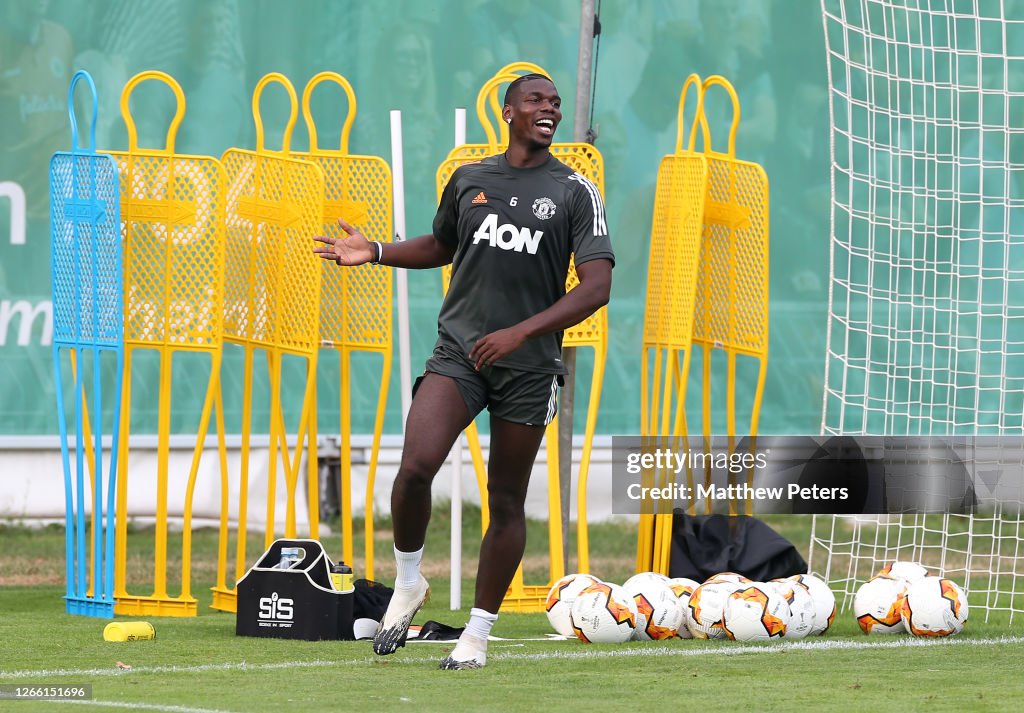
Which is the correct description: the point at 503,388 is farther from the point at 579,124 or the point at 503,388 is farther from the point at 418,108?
the point at 418,108

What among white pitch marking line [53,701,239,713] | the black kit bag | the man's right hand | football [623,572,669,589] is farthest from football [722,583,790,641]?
white pitch marking line [53,701,239,713]

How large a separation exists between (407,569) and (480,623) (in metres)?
0.31

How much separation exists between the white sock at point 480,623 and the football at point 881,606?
1985mm

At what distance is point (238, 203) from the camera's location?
315 inches

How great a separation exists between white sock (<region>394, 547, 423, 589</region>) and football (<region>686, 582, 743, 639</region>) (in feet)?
4.77

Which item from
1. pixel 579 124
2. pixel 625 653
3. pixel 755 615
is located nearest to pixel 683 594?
pixel 755 615

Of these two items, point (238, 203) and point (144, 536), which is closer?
point (238, 203)

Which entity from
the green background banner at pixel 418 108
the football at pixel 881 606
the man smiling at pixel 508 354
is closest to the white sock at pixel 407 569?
the man smiling at pixel 508 354

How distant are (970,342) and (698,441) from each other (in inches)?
97.5

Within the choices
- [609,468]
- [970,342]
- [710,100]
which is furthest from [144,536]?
[970,342]

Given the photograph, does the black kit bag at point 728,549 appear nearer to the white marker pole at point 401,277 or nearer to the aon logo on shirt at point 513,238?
the white marker pole at point 401,277

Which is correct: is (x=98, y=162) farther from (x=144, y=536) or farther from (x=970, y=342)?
(x=970, y=342)

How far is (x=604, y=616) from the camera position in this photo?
6508 mm

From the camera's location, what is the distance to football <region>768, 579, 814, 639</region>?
6.61m
